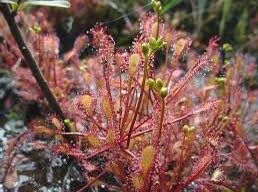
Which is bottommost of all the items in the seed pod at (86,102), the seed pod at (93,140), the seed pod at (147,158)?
the seed pod at (147,158)

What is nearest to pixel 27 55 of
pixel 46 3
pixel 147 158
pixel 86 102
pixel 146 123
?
pixel 46 3

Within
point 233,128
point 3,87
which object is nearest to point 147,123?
point 233,128

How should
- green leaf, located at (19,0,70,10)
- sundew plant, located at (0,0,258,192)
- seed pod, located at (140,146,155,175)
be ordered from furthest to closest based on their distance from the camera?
green leaf, located at (19,0,70,10), sundew plant, located at (0,0,258,192), seed pod, located at (140,146,155,175)

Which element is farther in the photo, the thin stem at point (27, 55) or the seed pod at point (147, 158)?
the thin stem at point (27, 55)

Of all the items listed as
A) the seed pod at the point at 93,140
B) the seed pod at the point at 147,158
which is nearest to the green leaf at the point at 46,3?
the seed pod at the point at 93,140

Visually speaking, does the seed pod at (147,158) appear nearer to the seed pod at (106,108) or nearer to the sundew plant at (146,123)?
the sundew plant at (146,123)

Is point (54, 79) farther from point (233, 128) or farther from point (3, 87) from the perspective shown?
point (233, 128)

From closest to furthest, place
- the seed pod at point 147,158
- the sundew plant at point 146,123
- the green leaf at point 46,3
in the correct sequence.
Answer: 1. the seed pod at point 147,158
2. the sundew plant at point 146,123
3. the green leaf at point 46,3

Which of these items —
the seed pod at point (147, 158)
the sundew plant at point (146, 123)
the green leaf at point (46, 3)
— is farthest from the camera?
the green leaf at point (46, 3)

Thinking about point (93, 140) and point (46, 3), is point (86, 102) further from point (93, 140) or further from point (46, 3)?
point (46, 3)

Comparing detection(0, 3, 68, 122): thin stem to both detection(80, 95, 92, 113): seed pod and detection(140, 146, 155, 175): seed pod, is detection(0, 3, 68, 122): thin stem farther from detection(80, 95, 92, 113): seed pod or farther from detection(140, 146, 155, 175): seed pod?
detection(140, 146, 155, 175): seed pod

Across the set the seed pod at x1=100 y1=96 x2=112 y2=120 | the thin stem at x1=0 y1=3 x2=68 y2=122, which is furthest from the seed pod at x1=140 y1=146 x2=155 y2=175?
the thin stem at x1=0 y1=3 x2=68 y2=122
